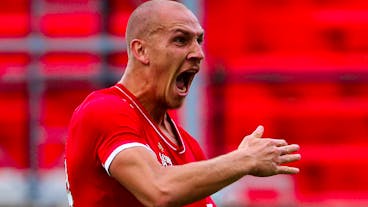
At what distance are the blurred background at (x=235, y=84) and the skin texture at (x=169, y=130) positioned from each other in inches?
136

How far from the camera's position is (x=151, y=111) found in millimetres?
5301

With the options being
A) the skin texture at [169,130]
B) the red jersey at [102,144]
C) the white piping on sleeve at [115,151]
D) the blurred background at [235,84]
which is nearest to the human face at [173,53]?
the skin texture at [169,130]

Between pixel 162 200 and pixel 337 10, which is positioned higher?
pixel 337 10

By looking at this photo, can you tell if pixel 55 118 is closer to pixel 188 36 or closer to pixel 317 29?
pixel 317 29

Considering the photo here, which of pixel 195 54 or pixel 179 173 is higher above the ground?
pixel 195 54

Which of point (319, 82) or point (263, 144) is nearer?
point (263, 144)

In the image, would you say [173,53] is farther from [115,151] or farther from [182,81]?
[115,151]

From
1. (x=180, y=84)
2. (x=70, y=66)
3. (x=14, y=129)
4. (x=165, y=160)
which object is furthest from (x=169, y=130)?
(x=14, y=129)

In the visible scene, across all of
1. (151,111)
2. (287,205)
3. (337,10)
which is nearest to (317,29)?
(337,10)

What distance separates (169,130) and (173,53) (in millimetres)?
389

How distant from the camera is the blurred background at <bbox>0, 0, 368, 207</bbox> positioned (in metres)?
8.94

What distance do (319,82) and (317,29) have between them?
405 millimetres

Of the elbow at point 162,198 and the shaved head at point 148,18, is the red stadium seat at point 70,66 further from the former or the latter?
the elbow at point 162,198

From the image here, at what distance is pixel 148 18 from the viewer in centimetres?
526
